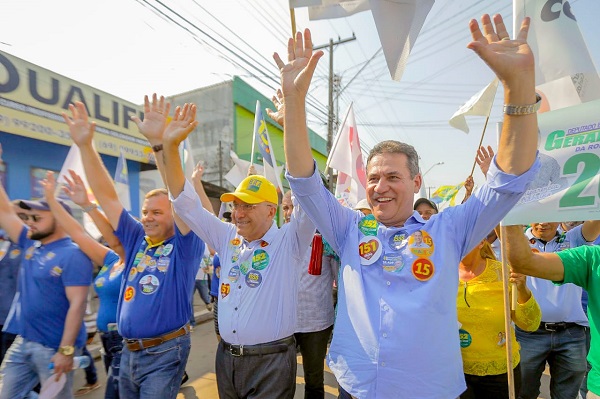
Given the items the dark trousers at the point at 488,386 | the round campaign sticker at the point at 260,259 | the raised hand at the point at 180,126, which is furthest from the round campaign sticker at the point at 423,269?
the raised hand at the point at 180,126

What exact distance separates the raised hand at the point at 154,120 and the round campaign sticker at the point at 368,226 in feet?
4.72

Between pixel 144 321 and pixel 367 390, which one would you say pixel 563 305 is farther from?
pixel 144 321

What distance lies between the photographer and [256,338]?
2.23m

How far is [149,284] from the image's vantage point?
2498 mm

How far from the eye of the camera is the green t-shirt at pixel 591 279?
1.75m

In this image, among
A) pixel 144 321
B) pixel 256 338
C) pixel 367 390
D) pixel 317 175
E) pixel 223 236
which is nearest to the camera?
pixel 367 390

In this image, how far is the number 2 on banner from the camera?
1917mm

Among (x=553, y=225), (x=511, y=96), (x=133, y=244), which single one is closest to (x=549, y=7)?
(x=511, y=96)

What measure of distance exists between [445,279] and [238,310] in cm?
131

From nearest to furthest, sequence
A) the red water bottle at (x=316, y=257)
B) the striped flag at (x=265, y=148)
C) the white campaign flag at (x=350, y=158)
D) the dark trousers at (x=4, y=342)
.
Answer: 1. the dark trousers at (x=4, y=342)
2. the red water bottle at (x=316, y=257)
3. the striped flag at (x=265, y=148)
4. the white campaign flag at (x=350, y=158)

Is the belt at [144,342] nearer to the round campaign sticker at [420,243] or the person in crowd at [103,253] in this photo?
the person in crowd at [103,253]

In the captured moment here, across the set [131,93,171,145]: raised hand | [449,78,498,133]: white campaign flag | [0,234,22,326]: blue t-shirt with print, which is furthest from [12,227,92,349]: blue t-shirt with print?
[449,78,498,133]: white campaign flag

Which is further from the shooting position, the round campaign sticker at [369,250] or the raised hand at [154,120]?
the raised hand at [154,120]

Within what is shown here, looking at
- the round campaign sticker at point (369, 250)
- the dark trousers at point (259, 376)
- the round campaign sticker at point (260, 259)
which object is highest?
the round campaign sticker at point (369, 250)
